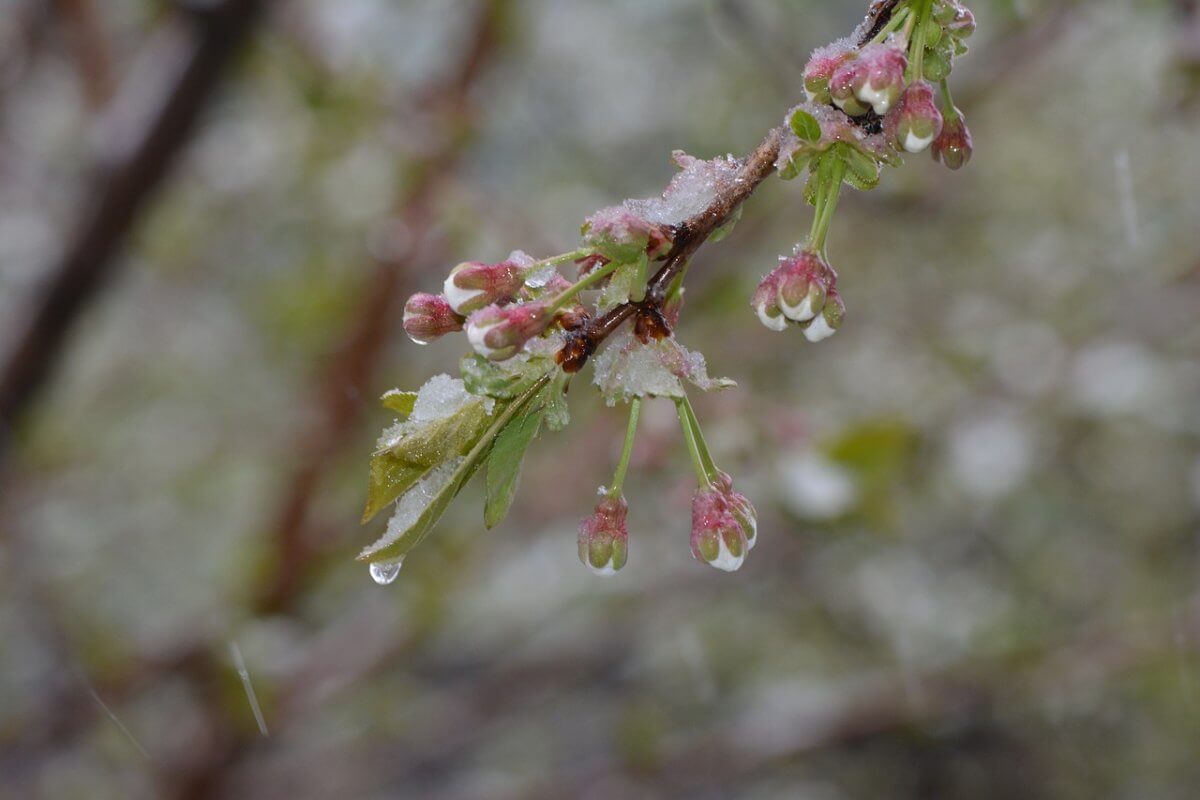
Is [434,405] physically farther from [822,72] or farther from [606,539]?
[822,72]

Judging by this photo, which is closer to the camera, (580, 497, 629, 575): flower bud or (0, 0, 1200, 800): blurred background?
(580, 497, 629, 575): flower bud

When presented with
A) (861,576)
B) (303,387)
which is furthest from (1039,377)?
(303,387)

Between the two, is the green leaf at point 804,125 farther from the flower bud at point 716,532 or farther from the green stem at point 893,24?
the flower bud at point 716,532

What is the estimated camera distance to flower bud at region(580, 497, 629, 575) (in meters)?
0.69

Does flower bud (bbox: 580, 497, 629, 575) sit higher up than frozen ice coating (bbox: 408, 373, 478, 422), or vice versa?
frozen ice coating (bbox: 408, 373, 478, 422)

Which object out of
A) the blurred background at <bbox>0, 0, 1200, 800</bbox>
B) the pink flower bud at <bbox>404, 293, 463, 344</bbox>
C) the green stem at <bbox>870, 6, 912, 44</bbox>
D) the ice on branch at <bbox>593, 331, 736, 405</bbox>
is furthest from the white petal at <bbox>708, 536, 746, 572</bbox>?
the blurred background at <bbox>0, 0, 1200, 800</bbox>

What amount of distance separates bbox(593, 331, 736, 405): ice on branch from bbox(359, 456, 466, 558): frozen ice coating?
100 mm

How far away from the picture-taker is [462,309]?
62cm

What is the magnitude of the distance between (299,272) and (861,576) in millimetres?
2041

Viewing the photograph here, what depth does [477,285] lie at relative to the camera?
619 millimetres

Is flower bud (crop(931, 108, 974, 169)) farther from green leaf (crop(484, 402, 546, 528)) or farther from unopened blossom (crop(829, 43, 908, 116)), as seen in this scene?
green leaf (crop(484, 402, 546, 528))

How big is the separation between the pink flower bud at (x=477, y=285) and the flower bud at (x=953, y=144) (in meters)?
0.28

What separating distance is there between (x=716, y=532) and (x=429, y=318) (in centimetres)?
24

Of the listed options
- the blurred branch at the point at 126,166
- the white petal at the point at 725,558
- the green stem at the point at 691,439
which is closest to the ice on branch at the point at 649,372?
the green stem at the point at 691,439
